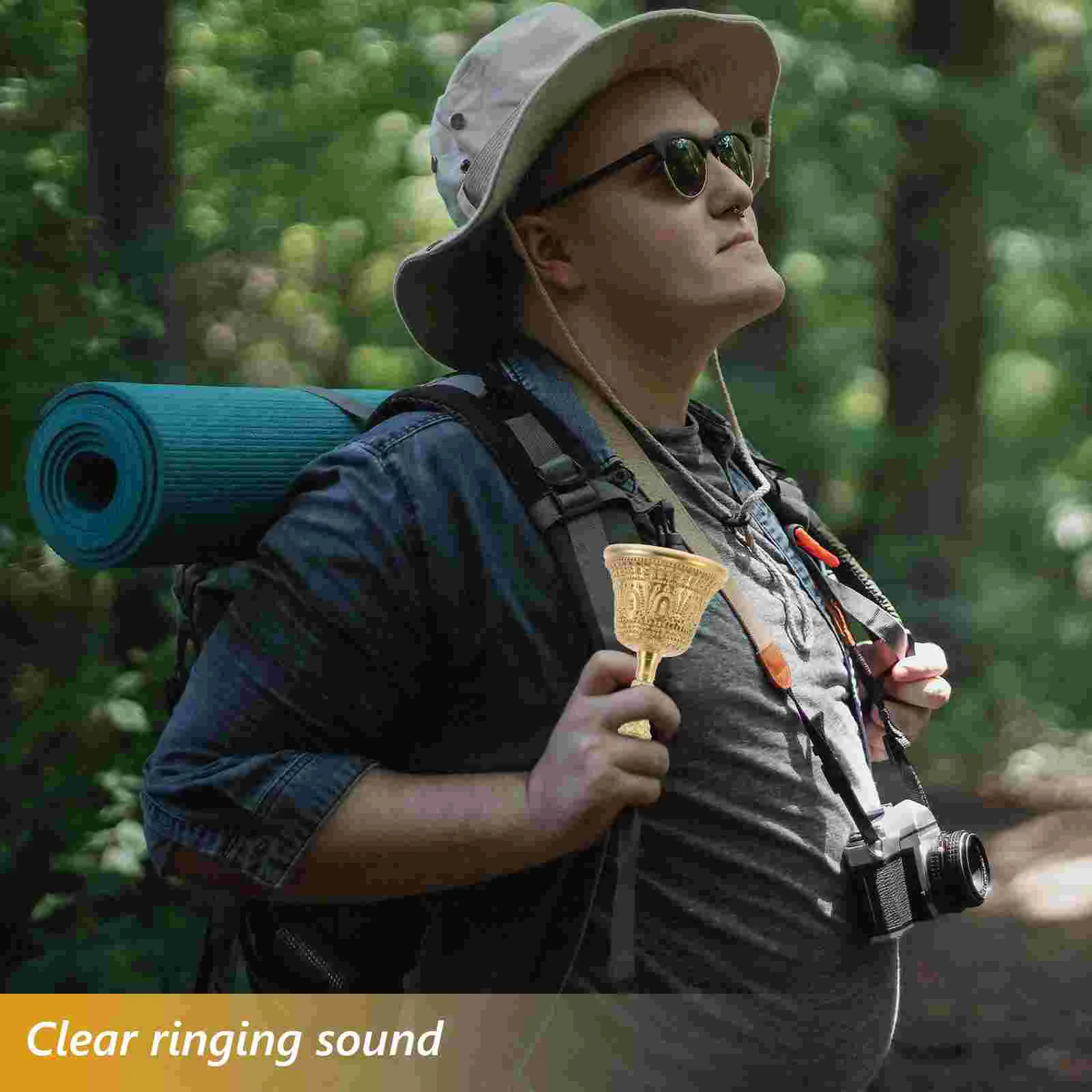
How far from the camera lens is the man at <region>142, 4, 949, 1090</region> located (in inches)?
72.1

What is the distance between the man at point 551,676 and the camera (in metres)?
1.83

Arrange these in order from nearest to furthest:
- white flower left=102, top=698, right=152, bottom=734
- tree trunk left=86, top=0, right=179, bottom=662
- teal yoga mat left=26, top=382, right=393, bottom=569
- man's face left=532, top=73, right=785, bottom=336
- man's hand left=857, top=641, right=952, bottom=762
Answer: teal yoga mat left=26, top=382, right=393, bottom=569
man's face left=532, top=73, right=785, bottom=336
man's hand left=857, top=641, right=952, bottom=762
white flower left=102, top=698, right=152, bottom=734
tree trunk left=86, top=0, right=179, bottom=662

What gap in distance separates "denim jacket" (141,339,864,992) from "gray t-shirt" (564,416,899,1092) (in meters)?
0.14

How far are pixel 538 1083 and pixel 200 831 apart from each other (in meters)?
0.62

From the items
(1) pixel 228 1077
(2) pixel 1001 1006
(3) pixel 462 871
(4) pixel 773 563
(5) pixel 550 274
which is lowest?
(2) pixel 1001 1006

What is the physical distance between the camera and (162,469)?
6.31 feet

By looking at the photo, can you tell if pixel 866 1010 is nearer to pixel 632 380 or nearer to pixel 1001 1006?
pixel 632 380

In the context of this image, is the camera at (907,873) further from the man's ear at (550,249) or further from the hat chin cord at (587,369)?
the man's ear at (550,249)

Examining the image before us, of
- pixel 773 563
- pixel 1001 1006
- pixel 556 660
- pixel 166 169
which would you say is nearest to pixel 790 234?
pixel 166 169

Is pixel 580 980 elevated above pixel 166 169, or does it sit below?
below

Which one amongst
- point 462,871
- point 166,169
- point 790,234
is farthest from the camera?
point 790,234

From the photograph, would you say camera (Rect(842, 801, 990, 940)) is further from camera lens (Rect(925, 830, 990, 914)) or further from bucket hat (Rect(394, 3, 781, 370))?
bucket hat (Rect(394, 3, 781, 370))

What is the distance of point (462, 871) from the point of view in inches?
72.2

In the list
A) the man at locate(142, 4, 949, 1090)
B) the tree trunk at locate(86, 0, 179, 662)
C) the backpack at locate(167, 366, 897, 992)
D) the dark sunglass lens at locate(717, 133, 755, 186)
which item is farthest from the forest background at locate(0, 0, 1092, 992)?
the dark sunglass lens at locate(717, 133, 755, 186)
